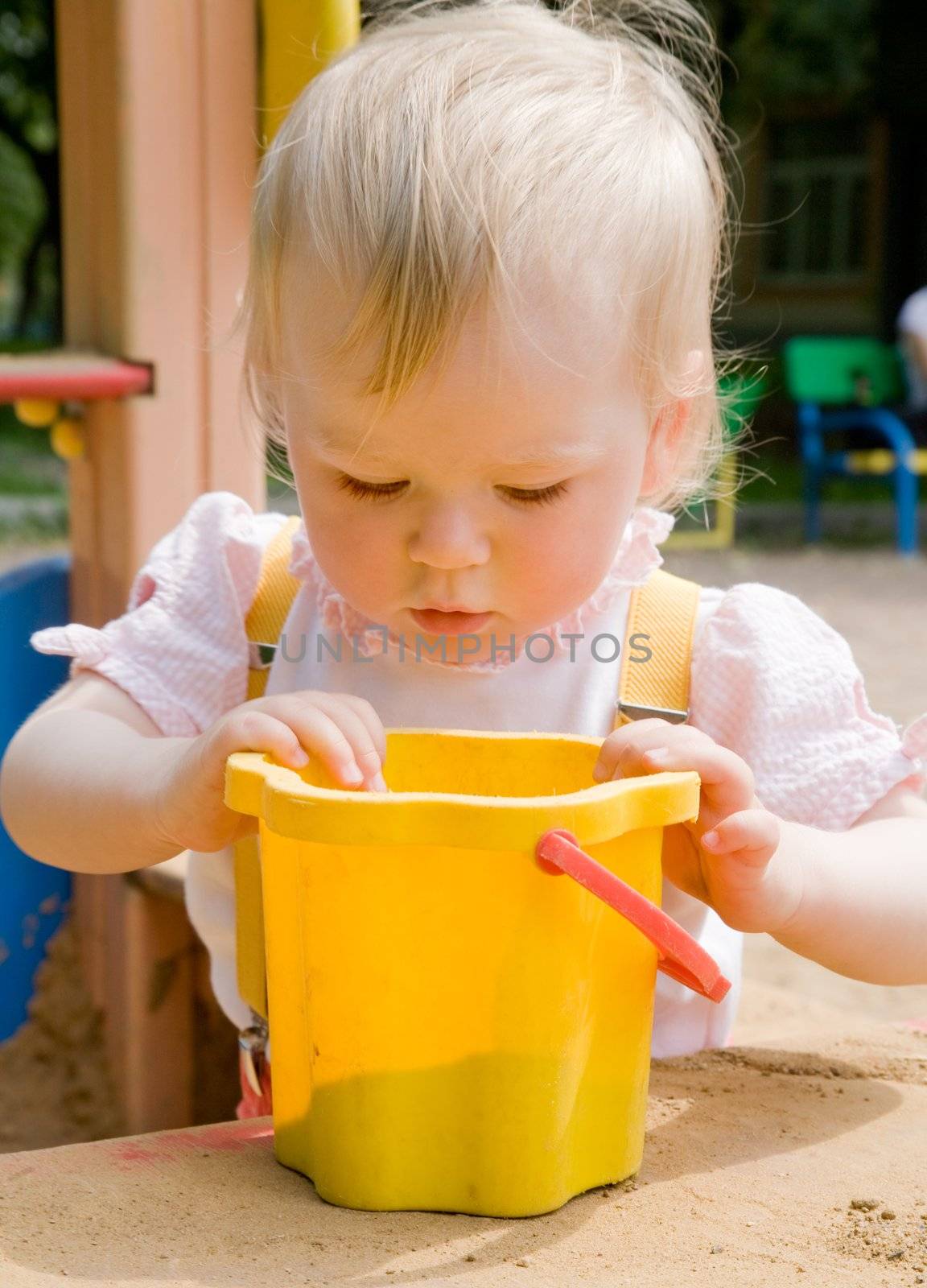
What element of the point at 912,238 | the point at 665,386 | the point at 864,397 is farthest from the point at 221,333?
the point at 912,238

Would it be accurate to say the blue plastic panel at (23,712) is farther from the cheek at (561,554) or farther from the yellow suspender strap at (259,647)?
the cheek at (561,554)

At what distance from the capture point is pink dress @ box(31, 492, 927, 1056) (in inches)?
53.1

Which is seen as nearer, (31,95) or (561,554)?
(561,554)

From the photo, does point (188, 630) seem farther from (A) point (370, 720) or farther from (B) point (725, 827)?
(B) point (725, 827)

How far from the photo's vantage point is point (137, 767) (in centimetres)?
126

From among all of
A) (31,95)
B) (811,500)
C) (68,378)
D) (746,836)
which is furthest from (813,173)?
(746,836)

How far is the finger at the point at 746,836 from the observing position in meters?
1.04

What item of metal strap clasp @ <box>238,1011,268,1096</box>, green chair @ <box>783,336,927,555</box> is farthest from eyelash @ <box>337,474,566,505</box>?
green chair @ <box>783,336,927,555</box>

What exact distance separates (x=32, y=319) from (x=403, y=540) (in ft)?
90.9

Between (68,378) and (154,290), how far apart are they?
0.17 m

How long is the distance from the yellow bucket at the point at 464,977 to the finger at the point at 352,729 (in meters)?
0.05

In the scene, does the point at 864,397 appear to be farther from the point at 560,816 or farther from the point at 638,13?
the point at 560,816

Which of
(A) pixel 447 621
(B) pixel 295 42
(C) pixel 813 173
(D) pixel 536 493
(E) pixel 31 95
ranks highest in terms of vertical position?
(E) pixel 31 95

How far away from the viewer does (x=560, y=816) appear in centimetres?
88
